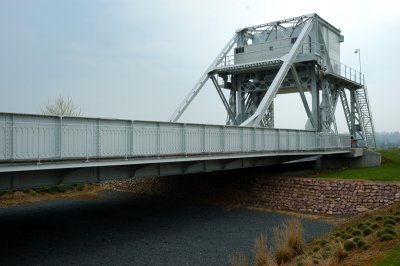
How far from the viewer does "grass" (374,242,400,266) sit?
27.5ft

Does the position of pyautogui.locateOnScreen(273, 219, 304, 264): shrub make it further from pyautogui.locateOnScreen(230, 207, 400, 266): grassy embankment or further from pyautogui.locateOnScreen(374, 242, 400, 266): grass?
pyautogui.locateOnScreen(374, 242, 400, 266): grass

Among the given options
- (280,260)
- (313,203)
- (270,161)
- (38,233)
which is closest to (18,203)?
(38,233)

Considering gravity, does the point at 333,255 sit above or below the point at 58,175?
below

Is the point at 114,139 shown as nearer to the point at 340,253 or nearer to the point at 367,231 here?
the point at 340,253

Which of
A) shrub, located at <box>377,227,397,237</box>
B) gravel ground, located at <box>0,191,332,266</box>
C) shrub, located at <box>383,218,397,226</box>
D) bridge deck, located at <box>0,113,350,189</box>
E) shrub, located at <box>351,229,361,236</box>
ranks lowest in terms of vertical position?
gravel ground, located at <box>0,191,332,266</box>

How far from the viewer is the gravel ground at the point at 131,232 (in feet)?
42.7

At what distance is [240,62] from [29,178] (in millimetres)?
25622

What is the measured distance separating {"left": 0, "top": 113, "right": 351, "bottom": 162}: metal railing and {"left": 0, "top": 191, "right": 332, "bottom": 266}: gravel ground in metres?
3.34

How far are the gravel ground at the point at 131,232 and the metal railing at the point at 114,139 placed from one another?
3340mm

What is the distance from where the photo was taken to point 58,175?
1315 centimetres

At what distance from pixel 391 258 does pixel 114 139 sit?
9.40 metres

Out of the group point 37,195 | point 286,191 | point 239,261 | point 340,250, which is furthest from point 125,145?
point 37,195

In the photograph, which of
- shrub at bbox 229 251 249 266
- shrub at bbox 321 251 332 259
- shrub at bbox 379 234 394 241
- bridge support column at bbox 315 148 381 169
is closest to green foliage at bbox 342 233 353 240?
shrub at bbox 379 234 394 241

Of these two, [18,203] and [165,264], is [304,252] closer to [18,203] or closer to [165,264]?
[165,264]
